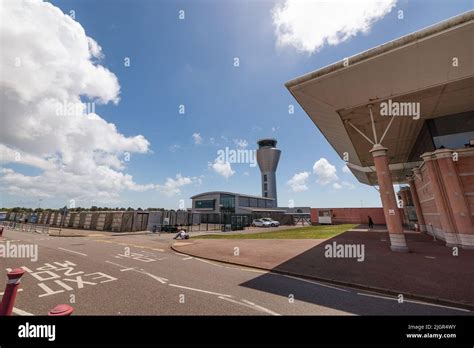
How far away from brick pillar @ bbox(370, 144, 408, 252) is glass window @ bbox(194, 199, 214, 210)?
53.0m

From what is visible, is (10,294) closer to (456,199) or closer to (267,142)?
(456,199)

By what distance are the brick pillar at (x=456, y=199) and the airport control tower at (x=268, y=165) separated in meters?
90.0

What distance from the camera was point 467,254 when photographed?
424 inches

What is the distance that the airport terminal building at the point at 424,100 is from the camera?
400 inches

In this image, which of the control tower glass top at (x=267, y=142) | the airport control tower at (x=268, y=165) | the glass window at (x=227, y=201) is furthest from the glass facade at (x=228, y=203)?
the control tower glass top at (x=267, y=142)

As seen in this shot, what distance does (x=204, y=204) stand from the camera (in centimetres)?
6488

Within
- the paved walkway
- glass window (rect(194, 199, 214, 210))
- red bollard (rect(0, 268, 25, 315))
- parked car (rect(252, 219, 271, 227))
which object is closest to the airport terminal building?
the paved walkway

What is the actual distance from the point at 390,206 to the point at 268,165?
9518 cm

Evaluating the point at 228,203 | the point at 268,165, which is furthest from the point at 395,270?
the point at 268,165

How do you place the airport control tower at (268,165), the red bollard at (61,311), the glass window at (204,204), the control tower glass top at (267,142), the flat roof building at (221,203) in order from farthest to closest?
the control tower glass top at (267,142) < the airport control tower at (268,165) < the glass window at (204,204) < the flat roof building at (221,203) < the red bollard at (61,311)

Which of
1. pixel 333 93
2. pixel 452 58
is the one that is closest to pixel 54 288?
pixel 333 93

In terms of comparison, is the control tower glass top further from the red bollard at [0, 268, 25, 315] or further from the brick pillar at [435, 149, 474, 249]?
the red bollard at [0, 268, 25, 315]

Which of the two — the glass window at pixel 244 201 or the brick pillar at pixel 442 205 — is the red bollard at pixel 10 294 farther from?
the glass window at pixel 244 201
